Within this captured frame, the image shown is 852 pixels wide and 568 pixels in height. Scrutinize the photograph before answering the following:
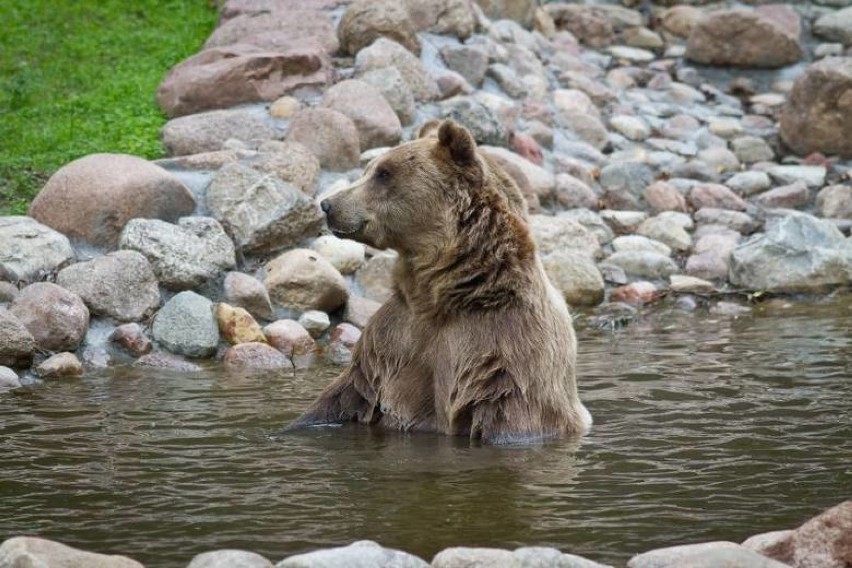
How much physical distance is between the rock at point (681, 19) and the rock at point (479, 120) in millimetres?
6849

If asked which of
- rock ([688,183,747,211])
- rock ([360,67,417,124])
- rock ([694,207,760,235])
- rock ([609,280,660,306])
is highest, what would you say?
rock ([360,67,417,124])

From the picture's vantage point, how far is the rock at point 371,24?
1398 cm

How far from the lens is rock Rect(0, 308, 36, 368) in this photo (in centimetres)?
847

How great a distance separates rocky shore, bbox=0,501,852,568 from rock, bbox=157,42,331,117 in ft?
29.1

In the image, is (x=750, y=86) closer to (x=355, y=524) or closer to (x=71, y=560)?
(x=355, y=524)

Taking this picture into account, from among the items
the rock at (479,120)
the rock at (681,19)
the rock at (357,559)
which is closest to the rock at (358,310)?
the rock at (479,120)

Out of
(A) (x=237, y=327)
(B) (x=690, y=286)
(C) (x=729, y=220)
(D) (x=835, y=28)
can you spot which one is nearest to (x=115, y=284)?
(A) (x=237, y=327)

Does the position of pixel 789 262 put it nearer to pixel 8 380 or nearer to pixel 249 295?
pixel 249 295

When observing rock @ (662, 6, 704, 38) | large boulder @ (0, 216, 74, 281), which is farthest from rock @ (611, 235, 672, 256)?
rock @ (662, 6, 704, 38)

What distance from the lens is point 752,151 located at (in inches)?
608

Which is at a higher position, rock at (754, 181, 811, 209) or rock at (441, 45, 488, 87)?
rock at (441, 45, 488, 87)

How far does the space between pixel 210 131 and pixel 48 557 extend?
27.0ft

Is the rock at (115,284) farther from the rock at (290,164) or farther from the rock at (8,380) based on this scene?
the rock at (290,164)

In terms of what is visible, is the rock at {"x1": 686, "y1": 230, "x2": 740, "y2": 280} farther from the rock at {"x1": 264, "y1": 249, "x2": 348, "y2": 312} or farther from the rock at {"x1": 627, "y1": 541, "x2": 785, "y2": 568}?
the rock at {"x1": 627, "y1": 541, "x2": 785, "y2": 568}
